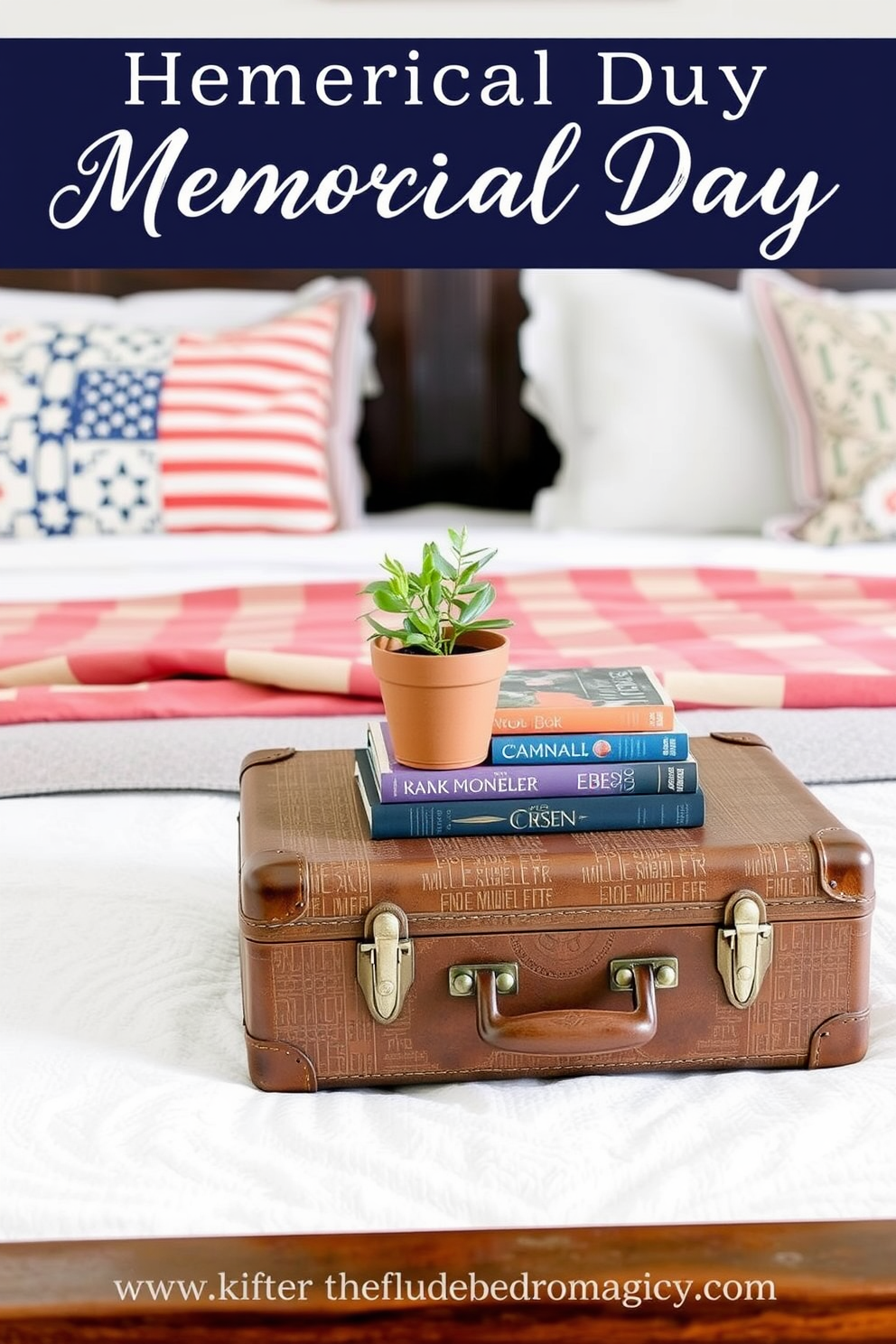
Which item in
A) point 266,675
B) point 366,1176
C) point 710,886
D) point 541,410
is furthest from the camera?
point 541,410

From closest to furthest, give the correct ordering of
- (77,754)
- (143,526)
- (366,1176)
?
(366,1176)
(77,754)
(143,526)

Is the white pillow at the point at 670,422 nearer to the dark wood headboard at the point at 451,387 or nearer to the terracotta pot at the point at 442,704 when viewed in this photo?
the dark wood headboard at the point at 451,387

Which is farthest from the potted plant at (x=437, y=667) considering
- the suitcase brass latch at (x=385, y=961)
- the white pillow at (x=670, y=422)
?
the white pillow at (x=670, y=422)

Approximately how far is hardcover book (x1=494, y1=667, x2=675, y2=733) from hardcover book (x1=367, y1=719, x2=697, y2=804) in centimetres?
3

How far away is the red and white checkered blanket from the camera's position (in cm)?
150

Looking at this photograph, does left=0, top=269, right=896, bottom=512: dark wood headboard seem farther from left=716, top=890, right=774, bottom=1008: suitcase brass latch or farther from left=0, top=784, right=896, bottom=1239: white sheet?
left=716, top=890, right=774, bottom=1008: suitcase brass latch

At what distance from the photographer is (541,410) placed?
9.24 ft

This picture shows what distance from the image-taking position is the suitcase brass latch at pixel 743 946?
35.6 inches

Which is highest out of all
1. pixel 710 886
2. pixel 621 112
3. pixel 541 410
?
pixel 621 112

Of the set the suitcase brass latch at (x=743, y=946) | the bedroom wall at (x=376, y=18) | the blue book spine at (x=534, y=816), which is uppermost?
the bedroom wall at (x=376, y=18)

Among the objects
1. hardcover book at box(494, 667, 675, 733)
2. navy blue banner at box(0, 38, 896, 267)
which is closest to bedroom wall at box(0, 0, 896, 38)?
navy blue banner at box(0, 38, 896, 267)

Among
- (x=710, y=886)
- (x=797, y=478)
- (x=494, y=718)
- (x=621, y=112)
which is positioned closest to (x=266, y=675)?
(x=494, y=718)

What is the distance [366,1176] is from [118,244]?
253 centimetres

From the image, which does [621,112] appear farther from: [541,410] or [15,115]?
[15,115]
